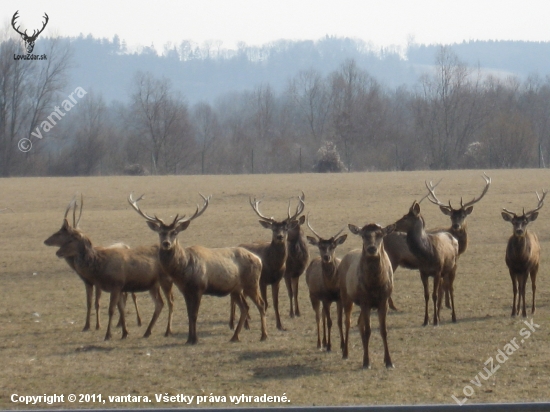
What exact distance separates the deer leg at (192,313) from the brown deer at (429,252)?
380cm

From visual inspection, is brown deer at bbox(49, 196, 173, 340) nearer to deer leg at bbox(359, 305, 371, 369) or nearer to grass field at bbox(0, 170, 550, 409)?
grass field at bbox(0, 170, 550, 409)

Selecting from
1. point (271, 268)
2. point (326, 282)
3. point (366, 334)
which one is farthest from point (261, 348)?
point (271, 268)

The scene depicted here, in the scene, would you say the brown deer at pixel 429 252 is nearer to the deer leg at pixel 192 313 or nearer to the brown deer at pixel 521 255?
the brown deer at pixel 521 255

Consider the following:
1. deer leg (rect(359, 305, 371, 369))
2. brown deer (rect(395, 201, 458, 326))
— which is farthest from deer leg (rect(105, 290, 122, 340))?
brown deer (rect(395, 201, 458, 326))

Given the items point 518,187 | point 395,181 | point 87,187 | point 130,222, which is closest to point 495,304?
point 130,222

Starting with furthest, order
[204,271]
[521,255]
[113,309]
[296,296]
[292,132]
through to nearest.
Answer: [292,132]
[296,296]
[521,255]
[113,309]
[204,271]

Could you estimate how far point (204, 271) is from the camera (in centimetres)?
1294

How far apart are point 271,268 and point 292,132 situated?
87.9m

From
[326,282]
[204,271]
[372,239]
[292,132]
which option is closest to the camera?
[372,239]

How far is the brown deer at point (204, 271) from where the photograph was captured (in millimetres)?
12758

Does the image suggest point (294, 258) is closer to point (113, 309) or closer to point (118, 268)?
point (118, 268)

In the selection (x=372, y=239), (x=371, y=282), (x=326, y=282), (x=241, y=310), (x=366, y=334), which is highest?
(x=372, y=239)

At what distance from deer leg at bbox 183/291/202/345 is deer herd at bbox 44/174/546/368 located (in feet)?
0.05

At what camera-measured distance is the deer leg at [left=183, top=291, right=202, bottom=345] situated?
1255cm
